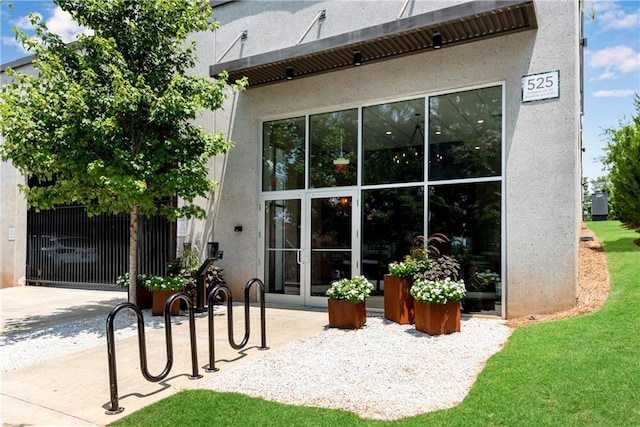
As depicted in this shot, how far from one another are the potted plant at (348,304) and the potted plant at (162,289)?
301cm

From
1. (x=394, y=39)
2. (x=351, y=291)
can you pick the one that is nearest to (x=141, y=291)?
(x=351, y=291)

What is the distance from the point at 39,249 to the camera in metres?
13.7

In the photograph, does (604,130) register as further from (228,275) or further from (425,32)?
(228,275)

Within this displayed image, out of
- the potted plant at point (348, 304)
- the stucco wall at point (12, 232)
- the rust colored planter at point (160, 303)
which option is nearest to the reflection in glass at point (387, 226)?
the potted plant at point (348, 304)

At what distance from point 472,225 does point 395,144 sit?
2075 millimetres

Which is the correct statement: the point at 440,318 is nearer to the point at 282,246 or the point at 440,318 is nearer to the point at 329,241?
the point at 329,241

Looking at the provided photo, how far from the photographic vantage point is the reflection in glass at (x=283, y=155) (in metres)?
9.45

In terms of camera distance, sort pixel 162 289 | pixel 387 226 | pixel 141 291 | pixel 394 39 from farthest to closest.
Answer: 1. pixel 141 291
2. pixel 387 226
3. pixel 162 289
4. pixel 394 39

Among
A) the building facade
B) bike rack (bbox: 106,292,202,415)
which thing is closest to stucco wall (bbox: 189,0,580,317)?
the building facade

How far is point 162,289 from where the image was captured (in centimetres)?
801

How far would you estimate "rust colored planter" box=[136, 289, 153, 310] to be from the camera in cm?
860

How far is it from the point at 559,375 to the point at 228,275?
7.26 m

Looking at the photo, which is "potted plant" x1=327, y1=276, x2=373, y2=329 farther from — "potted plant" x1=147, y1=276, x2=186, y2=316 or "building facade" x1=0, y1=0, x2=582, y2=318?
"potted plant" x1=147, y1=276, x2=186, y2=316

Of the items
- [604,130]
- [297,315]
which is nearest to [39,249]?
[297,315]
